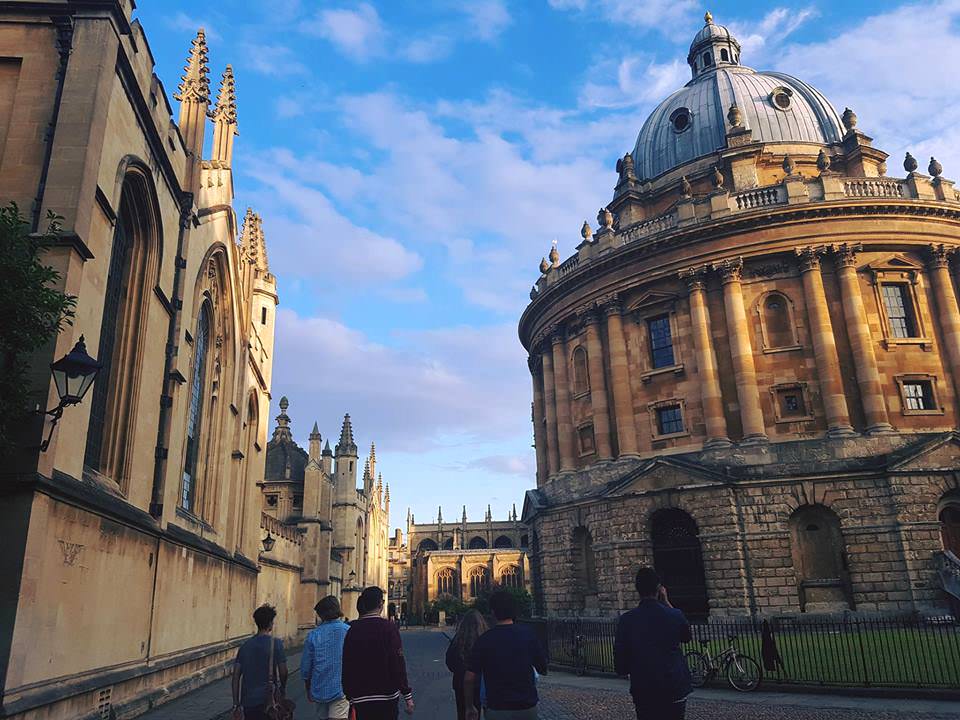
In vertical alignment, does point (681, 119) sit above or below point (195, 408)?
above

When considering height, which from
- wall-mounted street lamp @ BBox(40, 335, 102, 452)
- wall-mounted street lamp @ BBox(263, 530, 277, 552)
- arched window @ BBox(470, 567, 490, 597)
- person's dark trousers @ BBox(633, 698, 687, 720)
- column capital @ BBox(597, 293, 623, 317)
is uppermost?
column capital @ BBox(597, 293, 623, 317)

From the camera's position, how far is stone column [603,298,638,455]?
30422 mm

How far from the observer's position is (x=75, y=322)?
939 cm

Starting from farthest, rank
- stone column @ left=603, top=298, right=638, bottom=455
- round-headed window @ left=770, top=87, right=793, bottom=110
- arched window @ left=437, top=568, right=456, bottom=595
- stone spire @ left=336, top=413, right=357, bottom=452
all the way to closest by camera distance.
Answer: arched window @ left=437, top=568, right=456, bottom=595 → stone spire @ left=336, top=413, right=357, bottom=452 → round-headed window @ left=770, top=87, right=793, bottom=110 → stone column @ left=603, top=298, right=638, bottom=455

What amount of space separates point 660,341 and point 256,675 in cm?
2668

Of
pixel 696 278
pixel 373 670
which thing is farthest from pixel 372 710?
pixel 696 278

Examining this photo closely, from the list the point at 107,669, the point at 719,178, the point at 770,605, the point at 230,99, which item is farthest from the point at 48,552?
the point at 719,178

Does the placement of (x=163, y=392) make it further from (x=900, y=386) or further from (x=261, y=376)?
(x=900, y=386)

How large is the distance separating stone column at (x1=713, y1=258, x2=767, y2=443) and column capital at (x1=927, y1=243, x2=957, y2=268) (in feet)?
24.2

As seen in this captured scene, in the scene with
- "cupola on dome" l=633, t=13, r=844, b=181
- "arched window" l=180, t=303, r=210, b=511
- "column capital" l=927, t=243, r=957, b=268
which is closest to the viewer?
"arched window" l=180, t=303, r=210, b=511

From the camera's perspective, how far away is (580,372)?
3447 centimetres

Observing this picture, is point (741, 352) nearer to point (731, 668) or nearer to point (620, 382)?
point (620, 382)

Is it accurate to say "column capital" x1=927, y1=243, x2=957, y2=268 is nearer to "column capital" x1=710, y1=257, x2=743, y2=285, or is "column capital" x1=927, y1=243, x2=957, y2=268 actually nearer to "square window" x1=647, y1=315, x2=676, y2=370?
"column capital" x1=710, y1=257, x2=743, y2=285

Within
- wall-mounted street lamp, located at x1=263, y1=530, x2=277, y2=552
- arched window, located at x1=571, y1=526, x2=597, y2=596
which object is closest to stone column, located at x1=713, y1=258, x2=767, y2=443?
arched window, located at x1=571, y1=526, x2=597, y2=596
